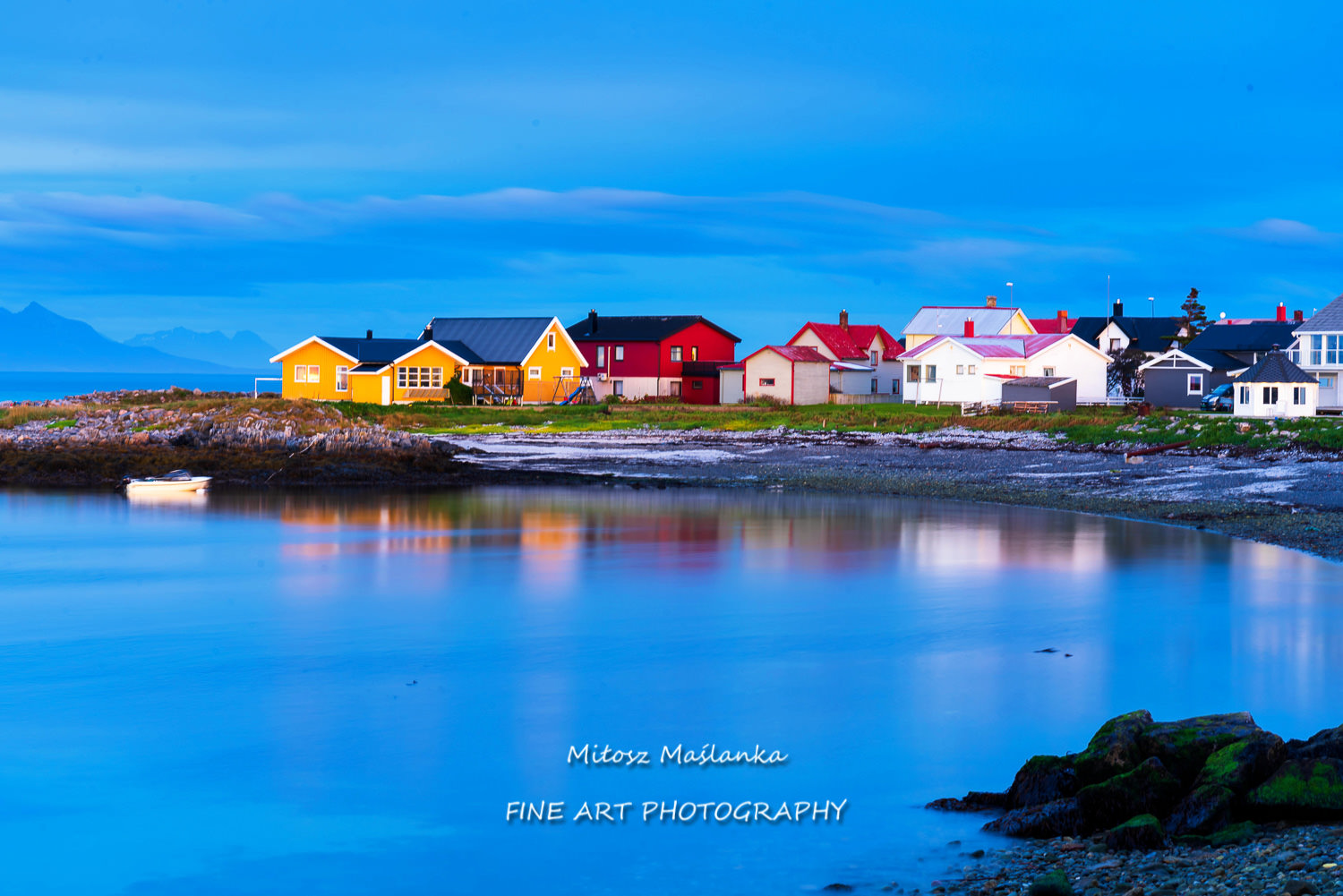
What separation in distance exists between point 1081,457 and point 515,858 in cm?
3005

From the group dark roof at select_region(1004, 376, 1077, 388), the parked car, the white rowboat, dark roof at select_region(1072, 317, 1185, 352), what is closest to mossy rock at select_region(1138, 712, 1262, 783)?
the white rowboat

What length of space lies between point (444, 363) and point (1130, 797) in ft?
172

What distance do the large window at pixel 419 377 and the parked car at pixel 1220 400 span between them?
33055 mm

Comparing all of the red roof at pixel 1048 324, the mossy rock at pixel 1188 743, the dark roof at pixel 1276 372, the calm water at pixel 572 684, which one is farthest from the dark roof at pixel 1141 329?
the mossy rock at pixel 1188 743

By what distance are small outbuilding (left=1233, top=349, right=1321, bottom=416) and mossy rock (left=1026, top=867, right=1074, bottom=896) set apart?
3968 centimetres

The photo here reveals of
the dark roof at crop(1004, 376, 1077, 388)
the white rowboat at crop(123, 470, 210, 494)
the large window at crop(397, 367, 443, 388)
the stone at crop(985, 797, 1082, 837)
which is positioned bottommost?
the stone at crop(985, 797, 1082, 837)

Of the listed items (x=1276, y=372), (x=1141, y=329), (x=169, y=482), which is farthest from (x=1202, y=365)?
(x=169, y=482)

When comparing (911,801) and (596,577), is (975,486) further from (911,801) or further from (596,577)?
(911,801)

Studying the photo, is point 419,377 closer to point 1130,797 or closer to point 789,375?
point 789,375

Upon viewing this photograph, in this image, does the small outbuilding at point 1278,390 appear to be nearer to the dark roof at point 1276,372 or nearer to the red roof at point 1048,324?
the dark roof at point 1276,372

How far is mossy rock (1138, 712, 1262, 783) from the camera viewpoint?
25.3 feet

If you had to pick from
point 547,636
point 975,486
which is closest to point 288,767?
point 547,636

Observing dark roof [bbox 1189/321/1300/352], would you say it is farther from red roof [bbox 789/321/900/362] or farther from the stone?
the stone

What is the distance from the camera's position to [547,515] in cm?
2811
